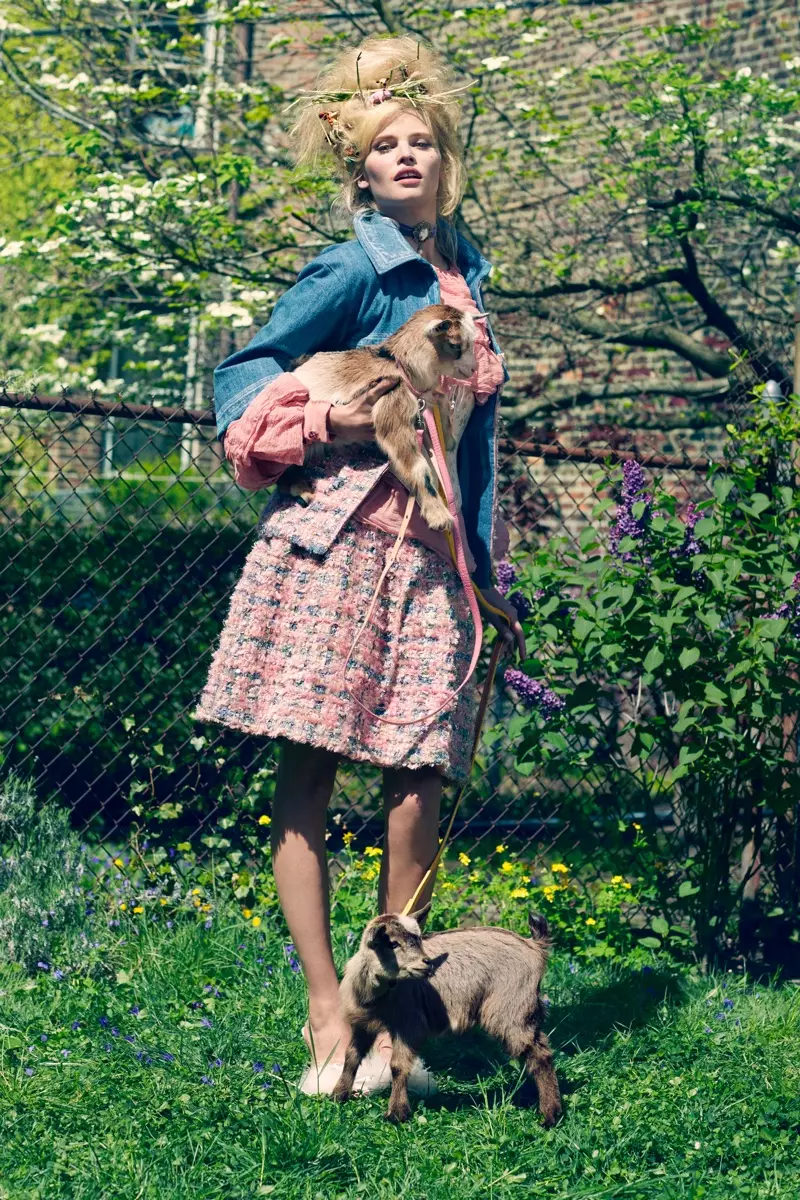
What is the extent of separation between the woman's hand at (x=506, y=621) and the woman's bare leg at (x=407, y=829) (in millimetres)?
458

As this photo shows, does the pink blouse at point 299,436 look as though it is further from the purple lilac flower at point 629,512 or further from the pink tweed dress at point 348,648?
the purple lilac flower at point 629,512

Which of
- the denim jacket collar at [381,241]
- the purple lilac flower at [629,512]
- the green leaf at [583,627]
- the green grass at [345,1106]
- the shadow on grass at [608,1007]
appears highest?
the denim jacket collar at [381,241]

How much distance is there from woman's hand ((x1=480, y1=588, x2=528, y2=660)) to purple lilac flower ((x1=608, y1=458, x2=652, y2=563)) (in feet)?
3.16

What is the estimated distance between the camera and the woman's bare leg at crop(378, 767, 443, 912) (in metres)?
2.86

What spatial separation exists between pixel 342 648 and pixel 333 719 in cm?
16

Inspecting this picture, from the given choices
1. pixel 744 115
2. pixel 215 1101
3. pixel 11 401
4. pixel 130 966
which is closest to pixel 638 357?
pixel 744 115

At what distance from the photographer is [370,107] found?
9.61 feet

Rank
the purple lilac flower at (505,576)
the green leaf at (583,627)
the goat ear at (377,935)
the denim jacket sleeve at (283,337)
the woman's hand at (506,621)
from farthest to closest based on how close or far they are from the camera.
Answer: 1. the purple lilac flower at (505,576)
2. the green leaf at (583,627)
3. the woman's hand at (506,621)
4. the denim jacket sleeve at (283,337)
5. the goat ear at (377,935)

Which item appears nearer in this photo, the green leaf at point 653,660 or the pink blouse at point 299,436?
the pink blouse at point 299,436

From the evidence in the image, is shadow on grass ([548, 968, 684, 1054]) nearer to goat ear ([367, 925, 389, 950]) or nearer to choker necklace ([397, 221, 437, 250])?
goat ear ([367, 925, 389, 950])

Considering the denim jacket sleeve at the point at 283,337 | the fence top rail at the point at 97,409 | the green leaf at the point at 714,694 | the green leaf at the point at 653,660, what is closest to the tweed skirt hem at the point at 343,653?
the denim jacket sleeve at the point at 283,337

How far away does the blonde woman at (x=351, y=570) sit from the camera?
273 cm

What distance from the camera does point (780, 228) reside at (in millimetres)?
6719

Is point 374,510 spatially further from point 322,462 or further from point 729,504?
point 729,504
